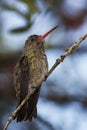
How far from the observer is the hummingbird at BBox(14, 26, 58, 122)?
11.7 feet

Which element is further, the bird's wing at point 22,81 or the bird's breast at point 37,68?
the bird's breast at point 37,68

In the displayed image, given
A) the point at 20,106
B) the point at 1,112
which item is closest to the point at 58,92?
the point at 1,112

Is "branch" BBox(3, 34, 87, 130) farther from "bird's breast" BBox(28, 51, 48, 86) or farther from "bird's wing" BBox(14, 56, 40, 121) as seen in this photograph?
"bird's breast" BBox(28, 51, 48, 86)

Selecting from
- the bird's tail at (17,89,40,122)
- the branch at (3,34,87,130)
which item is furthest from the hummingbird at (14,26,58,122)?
the branch at (3,34,87,130)

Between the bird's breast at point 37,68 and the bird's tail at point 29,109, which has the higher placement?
the bird's breast at point 37,68

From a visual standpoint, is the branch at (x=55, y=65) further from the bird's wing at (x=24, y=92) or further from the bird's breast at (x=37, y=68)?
the bird's breast at (x=37, y=68)

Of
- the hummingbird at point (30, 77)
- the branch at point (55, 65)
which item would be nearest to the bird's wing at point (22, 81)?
the hummingbird at point (30, 77)

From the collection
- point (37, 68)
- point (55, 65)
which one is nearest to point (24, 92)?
point (37, 68)

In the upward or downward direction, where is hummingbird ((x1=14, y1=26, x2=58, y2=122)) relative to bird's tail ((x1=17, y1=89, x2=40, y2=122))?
upward

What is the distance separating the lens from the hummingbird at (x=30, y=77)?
3.57 meters

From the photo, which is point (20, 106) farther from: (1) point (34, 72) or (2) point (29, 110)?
(1) point (34, 72)

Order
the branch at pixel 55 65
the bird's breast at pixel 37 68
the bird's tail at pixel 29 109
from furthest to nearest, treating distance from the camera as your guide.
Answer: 1. the bird's breast at pixel 37 68
2. the bird's tail at pixel 29 109
3. the branch at pixel 55 65

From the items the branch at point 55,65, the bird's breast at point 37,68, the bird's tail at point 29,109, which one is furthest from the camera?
the bird's breast at point 37,68

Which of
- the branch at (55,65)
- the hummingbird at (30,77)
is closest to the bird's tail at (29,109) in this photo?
the hummingbird at (30,77)
